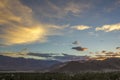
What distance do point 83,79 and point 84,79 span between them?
46cm

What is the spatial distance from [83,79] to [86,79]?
1568 mm

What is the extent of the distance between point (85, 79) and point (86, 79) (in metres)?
0.50

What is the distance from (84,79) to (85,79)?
614 mm

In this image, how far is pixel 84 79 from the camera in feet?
234

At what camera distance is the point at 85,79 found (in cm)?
7081

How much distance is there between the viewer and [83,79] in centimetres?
7175

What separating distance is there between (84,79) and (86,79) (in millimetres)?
1116

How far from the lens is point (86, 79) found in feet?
231
